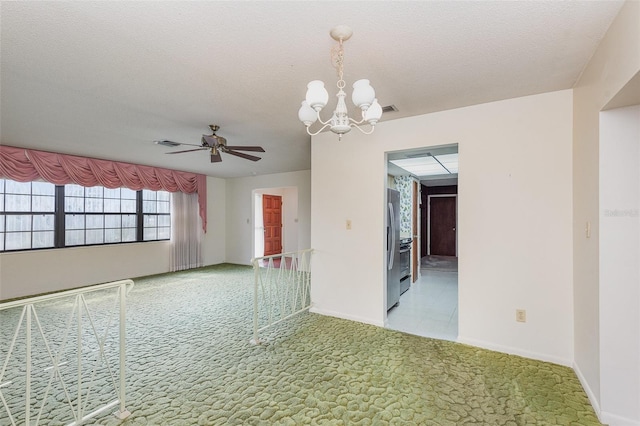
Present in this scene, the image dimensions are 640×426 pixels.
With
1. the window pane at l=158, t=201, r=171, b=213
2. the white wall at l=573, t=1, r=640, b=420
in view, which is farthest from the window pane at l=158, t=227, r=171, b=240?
the white wall at l=573, t=1, r=640, b=420

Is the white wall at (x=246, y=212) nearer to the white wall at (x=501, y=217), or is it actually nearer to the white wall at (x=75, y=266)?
the white wall at (x=75, y=266)

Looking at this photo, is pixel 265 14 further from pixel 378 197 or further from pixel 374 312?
pixel 374 312

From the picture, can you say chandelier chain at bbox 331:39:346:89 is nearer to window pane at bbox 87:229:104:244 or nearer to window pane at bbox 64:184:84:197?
window pane at bbox 64:184:84:197

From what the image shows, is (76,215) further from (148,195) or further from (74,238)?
(148,195)

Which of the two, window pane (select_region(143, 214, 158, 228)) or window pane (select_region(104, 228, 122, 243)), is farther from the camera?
window pane (select_region(143, 214, 158, 228))

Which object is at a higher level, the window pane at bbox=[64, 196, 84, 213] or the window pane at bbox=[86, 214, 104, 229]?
the window pane at bbox=[64, 196, 84, 213]

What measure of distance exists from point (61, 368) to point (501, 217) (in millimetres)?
4103

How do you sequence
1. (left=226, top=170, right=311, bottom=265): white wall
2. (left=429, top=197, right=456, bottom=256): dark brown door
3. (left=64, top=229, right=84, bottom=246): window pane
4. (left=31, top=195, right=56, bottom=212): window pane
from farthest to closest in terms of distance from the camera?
(left=429, top=197, right=456, bottom=256): dark brown door
(left=226, top=170, right=311, bottom=265): white wall
(left=64, top=229, right=84, bottom=246): window pane
(left=31, top=195, right=56, bottom=212): window pane

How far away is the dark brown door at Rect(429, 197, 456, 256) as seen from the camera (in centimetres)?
905

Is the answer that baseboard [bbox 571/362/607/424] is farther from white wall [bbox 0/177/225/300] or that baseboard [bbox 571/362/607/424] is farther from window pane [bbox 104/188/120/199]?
window pane [bbox 104/188/120/199]

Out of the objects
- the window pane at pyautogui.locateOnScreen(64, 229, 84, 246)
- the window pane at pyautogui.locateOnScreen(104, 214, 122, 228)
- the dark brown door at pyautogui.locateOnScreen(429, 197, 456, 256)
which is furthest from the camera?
the dark brown door at pyautogui.locateOnScreen(429, 197, 456, 256)

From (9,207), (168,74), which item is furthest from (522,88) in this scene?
(9,207)

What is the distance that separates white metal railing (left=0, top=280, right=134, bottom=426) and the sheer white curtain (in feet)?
9.72

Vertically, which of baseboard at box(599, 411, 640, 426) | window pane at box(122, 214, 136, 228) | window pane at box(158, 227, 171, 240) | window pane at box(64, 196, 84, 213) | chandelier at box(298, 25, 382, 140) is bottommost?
baseboard at box(599, 411, 640, 426)
